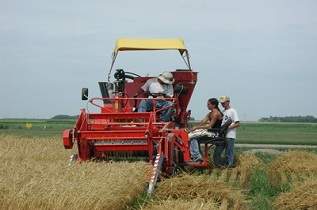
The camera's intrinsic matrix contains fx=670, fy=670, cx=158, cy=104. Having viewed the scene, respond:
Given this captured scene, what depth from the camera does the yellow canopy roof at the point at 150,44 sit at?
47.3 feet

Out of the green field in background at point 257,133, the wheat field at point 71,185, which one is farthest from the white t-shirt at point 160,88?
the green field in background at point 257,133

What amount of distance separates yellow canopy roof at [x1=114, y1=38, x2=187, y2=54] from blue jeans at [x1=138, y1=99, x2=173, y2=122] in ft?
5.30

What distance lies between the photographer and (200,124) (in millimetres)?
15344

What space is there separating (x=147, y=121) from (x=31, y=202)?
17.7 ft

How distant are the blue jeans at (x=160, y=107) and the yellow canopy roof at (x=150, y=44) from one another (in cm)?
161

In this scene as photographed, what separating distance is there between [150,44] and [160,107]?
194 cm

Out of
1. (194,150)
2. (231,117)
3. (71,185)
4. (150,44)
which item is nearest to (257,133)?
(231,117)

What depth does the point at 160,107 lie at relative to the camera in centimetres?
1327

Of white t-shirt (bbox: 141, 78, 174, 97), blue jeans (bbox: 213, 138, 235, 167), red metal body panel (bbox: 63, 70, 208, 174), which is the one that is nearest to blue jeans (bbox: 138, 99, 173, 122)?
red metal body panel (bbox: 63, 70, 208, 174)

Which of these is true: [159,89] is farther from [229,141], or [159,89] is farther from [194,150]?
[229,141]

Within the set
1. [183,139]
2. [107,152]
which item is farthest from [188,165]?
[107,152]

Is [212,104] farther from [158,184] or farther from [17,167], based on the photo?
[17,167]

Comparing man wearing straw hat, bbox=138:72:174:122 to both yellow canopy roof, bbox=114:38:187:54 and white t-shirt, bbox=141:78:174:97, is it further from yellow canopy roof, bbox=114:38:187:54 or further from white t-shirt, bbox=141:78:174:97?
yellow canopy roof, bbox=114:38:187:54

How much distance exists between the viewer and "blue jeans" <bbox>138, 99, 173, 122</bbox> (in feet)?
43.0
